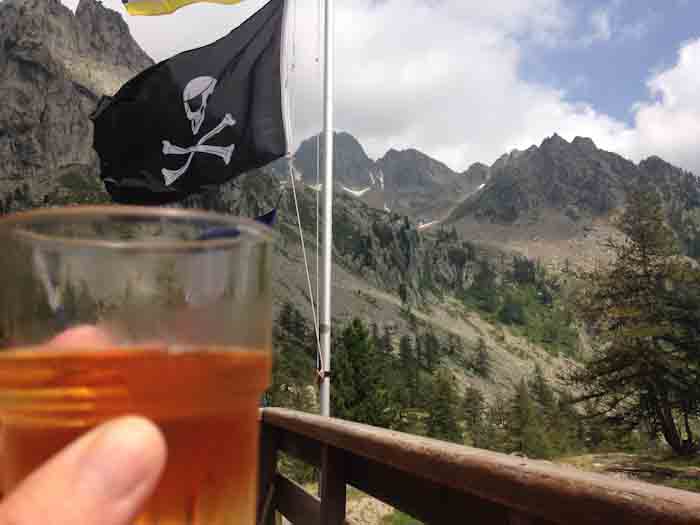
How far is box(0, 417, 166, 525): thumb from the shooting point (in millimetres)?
540

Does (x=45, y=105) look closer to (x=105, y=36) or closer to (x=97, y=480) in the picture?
(x=105, y=36)

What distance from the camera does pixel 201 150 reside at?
6.67 metres

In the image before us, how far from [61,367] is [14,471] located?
0.13m

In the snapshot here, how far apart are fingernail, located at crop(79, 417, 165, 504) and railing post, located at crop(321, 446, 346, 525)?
2.01m

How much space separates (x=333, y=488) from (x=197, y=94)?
549 cm

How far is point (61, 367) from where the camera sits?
57cm

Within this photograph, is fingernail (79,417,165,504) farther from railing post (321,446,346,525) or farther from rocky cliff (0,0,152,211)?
rocky cliff (0,0,152,211)

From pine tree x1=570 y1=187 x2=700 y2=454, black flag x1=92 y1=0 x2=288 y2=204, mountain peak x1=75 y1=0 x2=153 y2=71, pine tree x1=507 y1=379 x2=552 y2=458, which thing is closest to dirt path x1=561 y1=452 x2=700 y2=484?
pine tree x1=570 y1=187 x2=700 y2=454

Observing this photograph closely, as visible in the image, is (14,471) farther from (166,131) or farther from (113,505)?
(166,131)

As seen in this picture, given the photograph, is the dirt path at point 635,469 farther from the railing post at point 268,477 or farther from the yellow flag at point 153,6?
the yellow flag at point 153,6

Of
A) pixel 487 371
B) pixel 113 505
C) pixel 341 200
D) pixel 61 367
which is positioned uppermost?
pixel 341 200

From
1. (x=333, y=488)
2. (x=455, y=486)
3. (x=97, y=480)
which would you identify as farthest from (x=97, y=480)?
(x=333, y=488)

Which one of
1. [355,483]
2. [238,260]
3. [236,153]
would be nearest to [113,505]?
[238,260]

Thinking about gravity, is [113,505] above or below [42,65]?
below
